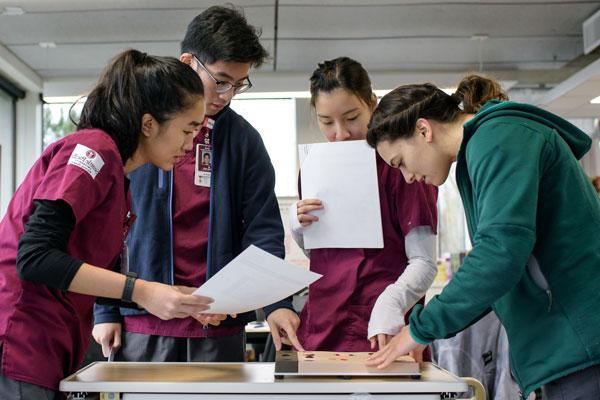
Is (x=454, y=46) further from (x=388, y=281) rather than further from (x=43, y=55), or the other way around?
(x=388, y=281)

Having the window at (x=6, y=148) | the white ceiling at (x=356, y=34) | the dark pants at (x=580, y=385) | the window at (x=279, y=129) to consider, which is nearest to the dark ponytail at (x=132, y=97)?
the dark pants at (x=580, y=385)

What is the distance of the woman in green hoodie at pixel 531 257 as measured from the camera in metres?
1.18

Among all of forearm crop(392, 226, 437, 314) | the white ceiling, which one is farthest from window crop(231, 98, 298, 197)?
forearm crop(392, 226, 437, 314)

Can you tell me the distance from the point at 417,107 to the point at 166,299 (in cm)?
66

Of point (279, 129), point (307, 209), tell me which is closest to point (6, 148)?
point (279, 129)

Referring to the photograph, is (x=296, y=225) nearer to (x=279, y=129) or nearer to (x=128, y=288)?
(x=128, y=288)

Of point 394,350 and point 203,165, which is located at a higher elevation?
point 203,165

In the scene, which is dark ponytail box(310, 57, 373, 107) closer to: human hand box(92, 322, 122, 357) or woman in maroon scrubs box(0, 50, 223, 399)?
woman in maroon scrubs box(0, 50, 223, 399)

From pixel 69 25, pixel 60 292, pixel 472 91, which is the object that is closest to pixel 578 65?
pixel 69 25

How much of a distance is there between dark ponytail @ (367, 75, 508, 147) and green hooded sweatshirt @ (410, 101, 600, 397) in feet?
0.62

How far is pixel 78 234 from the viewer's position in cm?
127

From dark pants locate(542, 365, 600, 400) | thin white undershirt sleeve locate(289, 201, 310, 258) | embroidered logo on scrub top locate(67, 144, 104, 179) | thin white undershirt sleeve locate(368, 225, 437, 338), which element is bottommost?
dark pants locate(542, 365, 600, 400)

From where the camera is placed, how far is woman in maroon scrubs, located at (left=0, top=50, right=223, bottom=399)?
3.84ft

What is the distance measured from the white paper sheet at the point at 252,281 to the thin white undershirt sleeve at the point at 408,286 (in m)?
0.29
